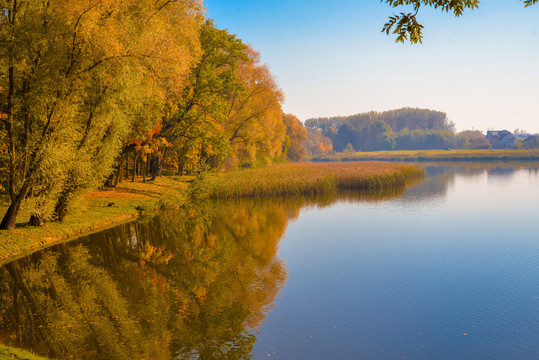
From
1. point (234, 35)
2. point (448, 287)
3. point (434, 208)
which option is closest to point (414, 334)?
point (448, 287)

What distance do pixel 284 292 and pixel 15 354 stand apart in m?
6.86

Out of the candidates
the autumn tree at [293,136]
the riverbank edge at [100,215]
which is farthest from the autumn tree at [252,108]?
the autumn tree at [293,136]

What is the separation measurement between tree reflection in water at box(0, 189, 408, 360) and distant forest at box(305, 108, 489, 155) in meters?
134

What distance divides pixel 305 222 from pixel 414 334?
14.1 metres

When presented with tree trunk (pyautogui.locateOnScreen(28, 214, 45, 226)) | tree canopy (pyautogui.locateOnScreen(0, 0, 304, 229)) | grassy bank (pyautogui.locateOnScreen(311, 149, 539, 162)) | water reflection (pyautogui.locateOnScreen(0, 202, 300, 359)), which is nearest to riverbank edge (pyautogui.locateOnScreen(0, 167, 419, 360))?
tree trunk (pyautogui.locateOnScreen(28, 214, 45, 226))

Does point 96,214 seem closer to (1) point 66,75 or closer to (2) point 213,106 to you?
(1) point 66,75

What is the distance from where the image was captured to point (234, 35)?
3488 cm

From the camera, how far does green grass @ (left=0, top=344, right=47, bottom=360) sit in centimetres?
726

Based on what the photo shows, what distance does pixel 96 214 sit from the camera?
21828 millimetres

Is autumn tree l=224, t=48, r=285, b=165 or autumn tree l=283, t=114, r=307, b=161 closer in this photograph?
autumn tree l=224, t=48, r=285, b=165

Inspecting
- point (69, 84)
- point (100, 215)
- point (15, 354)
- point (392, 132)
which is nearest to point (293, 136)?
point (100, 215)

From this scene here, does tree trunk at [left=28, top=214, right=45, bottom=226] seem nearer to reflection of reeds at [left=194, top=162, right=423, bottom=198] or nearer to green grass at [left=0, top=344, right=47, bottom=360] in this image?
green grass at [left=0, top=344, right=47, bottom=360]

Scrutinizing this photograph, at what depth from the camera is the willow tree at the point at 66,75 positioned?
1460 cm

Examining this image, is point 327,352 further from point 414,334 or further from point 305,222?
point 305,222
